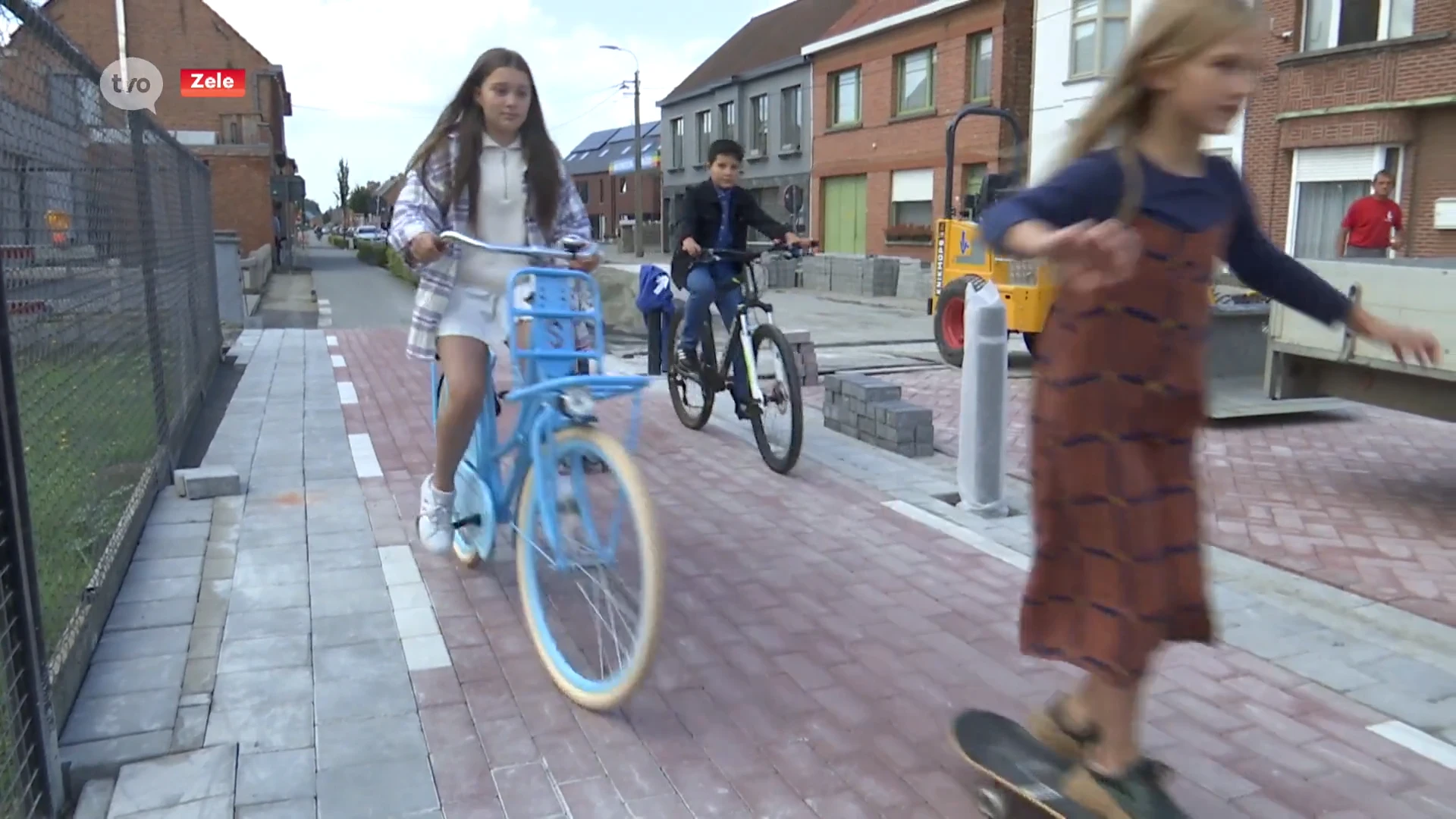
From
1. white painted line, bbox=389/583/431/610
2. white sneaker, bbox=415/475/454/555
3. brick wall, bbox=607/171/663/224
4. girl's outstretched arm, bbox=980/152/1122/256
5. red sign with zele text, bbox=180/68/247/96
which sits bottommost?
white painted line, bbox=389/583/431/610

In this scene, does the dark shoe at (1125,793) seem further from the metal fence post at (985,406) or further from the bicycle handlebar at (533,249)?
the metal fence post at (985,406)

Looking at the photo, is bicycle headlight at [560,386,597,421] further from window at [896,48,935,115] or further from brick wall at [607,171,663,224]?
brick wall at [607,171,663,224]

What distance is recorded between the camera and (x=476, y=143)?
3957mm

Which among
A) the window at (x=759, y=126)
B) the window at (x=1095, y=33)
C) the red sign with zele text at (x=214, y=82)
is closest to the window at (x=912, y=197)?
the window at (x=1095, y=33)

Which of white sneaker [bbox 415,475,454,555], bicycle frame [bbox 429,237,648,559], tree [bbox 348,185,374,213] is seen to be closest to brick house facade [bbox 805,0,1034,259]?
white sneaker [bbox 415,475,454,555]

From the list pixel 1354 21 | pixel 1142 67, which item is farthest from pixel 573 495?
pixel 1354 21

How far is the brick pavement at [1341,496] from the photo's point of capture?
15.6ft

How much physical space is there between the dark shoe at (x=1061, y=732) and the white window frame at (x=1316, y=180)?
16395mm

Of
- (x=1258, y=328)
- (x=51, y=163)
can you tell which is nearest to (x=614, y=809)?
(x=51, y=163)

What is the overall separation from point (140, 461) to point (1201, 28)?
5101 millimetres

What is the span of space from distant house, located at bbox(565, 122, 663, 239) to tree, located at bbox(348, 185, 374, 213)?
42.2 meters

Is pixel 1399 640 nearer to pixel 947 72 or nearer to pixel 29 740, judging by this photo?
pixel 29 740

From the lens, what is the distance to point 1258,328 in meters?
9.02

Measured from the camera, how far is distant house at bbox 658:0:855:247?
35.8 meters
